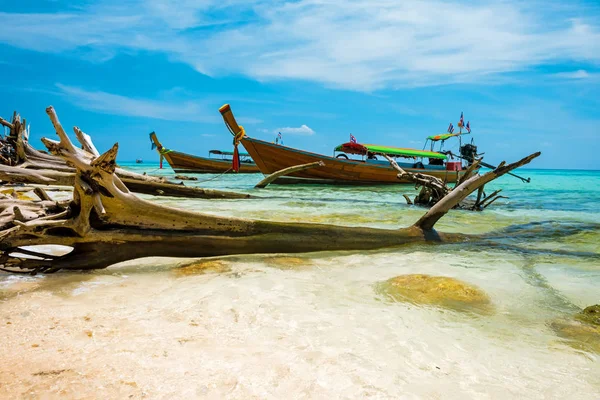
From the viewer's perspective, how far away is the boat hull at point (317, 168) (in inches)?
725

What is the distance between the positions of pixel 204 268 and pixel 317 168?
52.9 feet

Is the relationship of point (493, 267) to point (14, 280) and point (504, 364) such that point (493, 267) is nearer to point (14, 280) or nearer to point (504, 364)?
point (504, 364)

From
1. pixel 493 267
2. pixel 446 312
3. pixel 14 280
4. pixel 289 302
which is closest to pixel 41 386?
pixel 289 302

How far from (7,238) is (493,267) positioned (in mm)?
4720

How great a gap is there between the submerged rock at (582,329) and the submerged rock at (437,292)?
467mm

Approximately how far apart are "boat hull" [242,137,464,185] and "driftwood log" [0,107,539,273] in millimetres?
14234

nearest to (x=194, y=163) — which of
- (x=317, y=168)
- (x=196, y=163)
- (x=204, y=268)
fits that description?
(x=196, y=163)

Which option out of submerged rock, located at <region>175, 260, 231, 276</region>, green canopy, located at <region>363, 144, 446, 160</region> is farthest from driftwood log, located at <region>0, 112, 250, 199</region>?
green canopy, located at <region>363, 144, 446, 160</region>

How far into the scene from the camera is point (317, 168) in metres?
19.6

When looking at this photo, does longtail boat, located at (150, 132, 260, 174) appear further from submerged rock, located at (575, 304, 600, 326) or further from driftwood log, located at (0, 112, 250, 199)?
submerged rock, located at (575, 304, 600, 326)

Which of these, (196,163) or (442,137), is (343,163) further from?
(196,163)

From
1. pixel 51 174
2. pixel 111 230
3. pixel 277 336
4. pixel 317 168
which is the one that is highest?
pixel 317 168

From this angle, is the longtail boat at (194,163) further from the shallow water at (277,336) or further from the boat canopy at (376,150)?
the shallow water at (277,336)

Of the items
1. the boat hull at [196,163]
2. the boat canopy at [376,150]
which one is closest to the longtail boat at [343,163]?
the boat canopy at [376,150]
